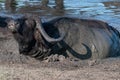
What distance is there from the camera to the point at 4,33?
11742 millimetres

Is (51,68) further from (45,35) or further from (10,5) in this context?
(10,5)

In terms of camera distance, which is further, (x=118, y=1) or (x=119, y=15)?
(x=118, y=1)

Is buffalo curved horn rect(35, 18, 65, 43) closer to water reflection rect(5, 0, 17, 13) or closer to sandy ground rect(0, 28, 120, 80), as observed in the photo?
sandy ground rect(0, 28, 120, 80)

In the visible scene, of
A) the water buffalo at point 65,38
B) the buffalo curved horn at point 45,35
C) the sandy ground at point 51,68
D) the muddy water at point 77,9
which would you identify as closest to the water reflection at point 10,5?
the muddy water at point 77,9

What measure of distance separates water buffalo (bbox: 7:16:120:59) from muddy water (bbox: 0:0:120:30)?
2.80 m

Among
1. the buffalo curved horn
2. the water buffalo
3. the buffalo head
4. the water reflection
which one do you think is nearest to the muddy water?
the water reflection

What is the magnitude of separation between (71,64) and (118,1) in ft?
30.2

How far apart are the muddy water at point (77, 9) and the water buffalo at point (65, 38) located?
9.19 feet

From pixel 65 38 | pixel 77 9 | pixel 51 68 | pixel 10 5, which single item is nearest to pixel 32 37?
pixel 65 38

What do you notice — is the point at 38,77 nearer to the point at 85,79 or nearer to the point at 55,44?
the point at 85,79

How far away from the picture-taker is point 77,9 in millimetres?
16703

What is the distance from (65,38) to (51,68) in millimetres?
1658

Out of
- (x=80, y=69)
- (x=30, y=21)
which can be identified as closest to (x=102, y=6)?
(x=30, y=21)

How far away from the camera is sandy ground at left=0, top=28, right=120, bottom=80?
834 centimetres
